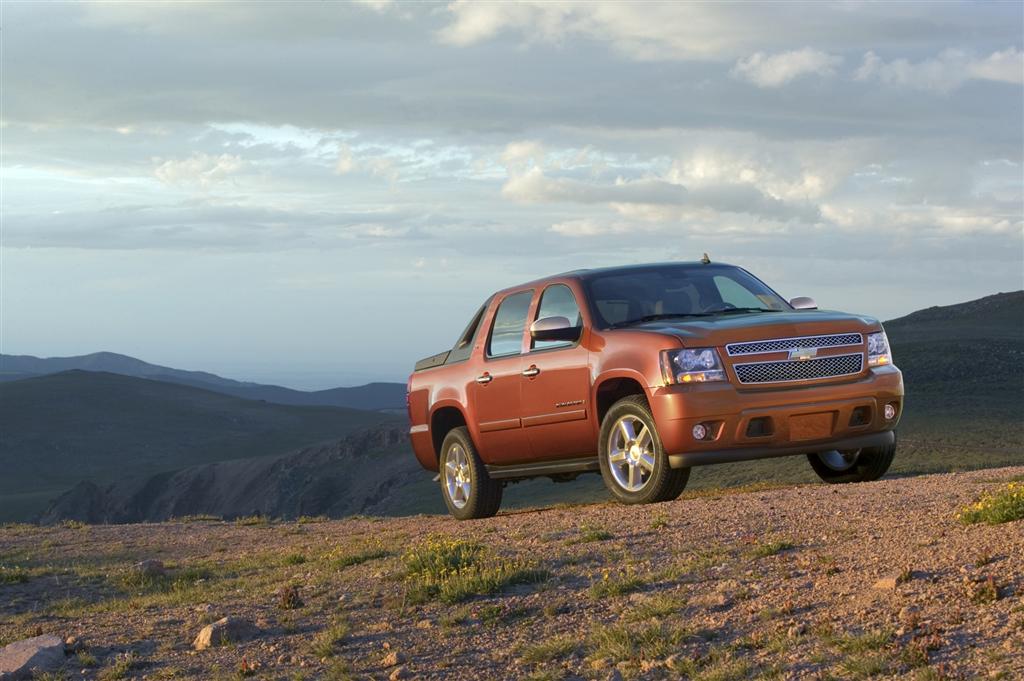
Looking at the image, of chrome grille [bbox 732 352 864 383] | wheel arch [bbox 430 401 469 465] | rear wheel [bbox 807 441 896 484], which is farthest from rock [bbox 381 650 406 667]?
wheel arch [bbox 430 401 469 465]

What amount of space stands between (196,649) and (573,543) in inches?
109

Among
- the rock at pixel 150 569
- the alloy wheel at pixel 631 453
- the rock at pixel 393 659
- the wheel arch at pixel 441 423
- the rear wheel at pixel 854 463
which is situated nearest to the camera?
the rock at pixel 393 659

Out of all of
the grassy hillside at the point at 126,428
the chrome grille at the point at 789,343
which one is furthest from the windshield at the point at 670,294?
the grassy hillside at the point at 126,428

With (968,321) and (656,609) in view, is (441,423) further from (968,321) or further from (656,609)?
(968,321)

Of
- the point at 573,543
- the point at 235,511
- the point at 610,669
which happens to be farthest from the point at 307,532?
the point at 235,511

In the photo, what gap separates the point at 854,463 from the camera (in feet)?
41.0

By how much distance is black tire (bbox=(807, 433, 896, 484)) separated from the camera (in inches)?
473

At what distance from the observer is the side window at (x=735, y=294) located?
11953mm

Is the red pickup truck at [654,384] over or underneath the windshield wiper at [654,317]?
underneath

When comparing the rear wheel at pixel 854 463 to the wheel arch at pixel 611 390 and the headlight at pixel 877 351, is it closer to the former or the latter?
the headlight at pixel 877 351

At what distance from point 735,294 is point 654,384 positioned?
180 cm

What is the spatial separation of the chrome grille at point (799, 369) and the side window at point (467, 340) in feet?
10.6

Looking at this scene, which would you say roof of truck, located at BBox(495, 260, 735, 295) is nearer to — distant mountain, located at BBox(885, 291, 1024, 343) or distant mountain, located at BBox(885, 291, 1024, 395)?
distant mountain, located at BBox(885, 291, 1024, 395)

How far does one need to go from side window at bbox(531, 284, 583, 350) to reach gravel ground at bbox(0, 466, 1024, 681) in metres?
1.46
